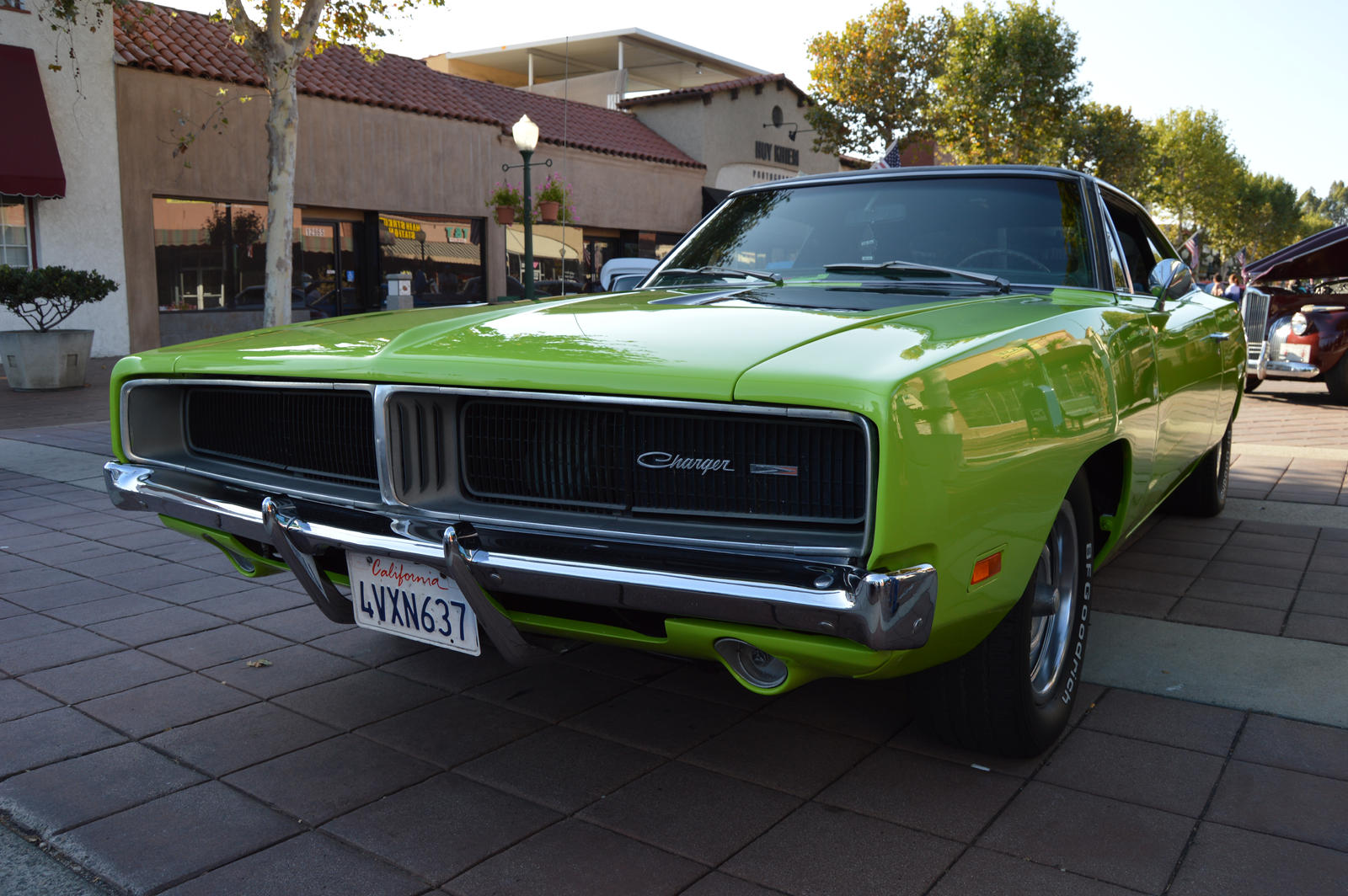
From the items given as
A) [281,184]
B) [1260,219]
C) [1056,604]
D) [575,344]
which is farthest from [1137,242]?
[1260,219]

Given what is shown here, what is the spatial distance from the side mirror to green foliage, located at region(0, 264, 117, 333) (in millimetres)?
11383

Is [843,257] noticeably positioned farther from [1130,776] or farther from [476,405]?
[1130,776]

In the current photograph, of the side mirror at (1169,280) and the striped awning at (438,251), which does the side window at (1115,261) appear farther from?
the striped awning at (438,251)

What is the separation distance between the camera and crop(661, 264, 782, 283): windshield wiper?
3471 mm

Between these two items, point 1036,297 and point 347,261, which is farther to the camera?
point 347,261

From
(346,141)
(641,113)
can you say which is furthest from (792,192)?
(641,113)

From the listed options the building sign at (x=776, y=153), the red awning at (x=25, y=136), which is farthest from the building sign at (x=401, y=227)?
the building sign at (x=776, y=153)

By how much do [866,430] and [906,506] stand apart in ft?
0.50

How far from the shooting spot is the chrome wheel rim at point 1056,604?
269 centimetres

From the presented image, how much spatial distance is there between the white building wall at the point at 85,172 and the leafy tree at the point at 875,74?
19852mm

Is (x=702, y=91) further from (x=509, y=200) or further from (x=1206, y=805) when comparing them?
(x=1206, y=805)

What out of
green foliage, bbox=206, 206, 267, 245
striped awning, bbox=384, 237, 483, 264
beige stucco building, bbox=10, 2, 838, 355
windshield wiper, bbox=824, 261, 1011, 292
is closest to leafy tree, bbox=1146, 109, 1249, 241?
beige stucco building, bbox=10, 2, 838, 355

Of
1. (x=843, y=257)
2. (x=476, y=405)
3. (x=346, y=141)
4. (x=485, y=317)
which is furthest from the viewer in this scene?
(x=346, y=141)

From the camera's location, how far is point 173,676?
3307 mm
